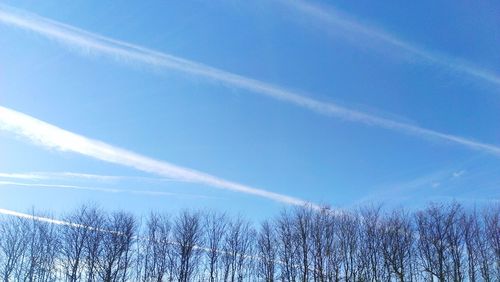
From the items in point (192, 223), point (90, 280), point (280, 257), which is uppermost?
point (192, 223)

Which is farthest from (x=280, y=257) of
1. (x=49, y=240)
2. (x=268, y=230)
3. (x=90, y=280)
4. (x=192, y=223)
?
(x=49, y=240)

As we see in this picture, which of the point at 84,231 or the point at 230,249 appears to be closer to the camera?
the point at 84,231

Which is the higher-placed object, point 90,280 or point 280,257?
point 280,257

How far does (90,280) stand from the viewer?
4794 cm

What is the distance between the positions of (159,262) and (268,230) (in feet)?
41.6

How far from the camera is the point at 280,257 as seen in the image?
52812 mm

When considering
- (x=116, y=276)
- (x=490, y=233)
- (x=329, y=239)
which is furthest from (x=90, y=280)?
(x=490, y=233)

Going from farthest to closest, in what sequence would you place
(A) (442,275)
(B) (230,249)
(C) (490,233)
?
(B) (230,249)
(C) (490,233)
(A) (442,275)

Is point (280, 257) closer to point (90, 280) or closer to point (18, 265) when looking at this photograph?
point (90, 280)

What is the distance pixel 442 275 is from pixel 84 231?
36591 millimetres

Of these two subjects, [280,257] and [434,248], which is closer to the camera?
[434,248]

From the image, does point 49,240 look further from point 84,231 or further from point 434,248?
point 434,248

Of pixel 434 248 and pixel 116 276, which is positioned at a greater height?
pixel 434 248

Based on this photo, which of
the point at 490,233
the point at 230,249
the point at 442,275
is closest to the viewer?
the point at 442,275
